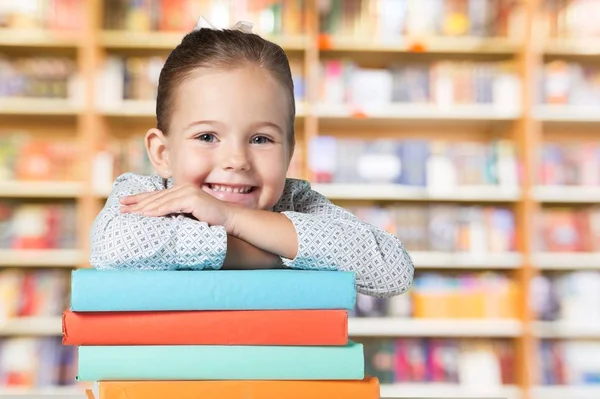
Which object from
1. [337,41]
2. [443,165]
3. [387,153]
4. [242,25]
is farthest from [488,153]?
[242,25]

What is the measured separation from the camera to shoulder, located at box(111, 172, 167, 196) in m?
1.00

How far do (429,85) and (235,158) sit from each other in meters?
2.68

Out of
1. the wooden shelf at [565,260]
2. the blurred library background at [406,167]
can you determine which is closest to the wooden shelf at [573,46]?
the blurred library background at [406,167]

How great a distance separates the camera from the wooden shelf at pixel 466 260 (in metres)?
3.36

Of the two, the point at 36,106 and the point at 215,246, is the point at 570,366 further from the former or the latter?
the point at 215,246

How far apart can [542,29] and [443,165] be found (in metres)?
0.78

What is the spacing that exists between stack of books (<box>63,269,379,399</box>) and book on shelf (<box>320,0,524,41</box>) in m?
2.81

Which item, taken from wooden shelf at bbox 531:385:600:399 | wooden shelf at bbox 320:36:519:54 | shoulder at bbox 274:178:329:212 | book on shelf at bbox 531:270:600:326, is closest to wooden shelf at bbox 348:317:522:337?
book on shelf at bbox 531:270:600:326

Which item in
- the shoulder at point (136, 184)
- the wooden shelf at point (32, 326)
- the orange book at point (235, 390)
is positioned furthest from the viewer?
the wooden shelf at point (32, 326)

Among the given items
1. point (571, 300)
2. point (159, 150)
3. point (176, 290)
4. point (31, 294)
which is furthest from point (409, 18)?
point (176, 290)

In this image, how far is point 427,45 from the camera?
11.1 ft

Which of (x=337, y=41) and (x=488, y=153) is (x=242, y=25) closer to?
(x=337, y=41)

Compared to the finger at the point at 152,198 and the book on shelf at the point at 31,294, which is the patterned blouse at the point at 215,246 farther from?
the book on shelf at the point at 31,294

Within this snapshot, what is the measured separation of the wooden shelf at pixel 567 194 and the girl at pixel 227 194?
101 inches
